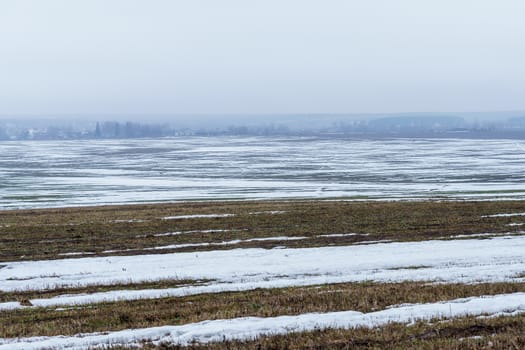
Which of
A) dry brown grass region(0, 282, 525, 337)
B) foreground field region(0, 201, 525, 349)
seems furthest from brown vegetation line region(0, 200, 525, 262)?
dry brown grass region(0, 282, 525, 337)

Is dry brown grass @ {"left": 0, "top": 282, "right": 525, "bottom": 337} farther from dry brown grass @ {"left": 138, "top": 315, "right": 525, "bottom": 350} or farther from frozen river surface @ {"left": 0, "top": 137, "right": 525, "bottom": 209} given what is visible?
frozen river surface @ {"left": 0, "top": 137, "right": 525, "bottom": 209}

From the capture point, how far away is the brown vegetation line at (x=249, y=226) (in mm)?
24469

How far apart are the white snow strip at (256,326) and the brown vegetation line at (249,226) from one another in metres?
12.7

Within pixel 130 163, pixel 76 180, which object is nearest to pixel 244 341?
pixel 76 180

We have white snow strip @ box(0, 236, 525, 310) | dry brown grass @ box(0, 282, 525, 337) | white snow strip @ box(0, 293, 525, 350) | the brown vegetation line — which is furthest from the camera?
the brown vegetation line

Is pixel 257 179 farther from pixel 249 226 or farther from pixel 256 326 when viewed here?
pixel 256 326

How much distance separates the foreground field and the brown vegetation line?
93 millimetres

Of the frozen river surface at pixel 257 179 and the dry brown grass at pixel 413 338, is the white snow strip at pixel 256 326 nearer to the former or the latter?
the dry brown grass at pixel 413 338

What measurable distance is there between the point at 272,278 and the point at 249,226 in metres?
12.1

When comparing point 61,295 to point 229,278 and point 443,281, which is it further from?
point 443,281

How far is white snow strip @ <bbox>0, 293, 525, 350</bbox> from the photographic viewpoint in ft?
31.1

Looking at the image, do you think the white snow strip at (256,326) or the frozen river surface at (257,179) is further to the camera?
the frozen river surface at (257,179)

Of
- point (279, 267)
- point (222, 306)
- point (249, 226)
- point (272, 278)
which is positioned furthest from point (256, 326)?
point (249, 226)

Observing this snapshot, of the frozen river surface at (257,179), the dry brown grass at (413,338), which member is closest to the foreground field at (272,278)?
the dry brown grass at (413,338)
